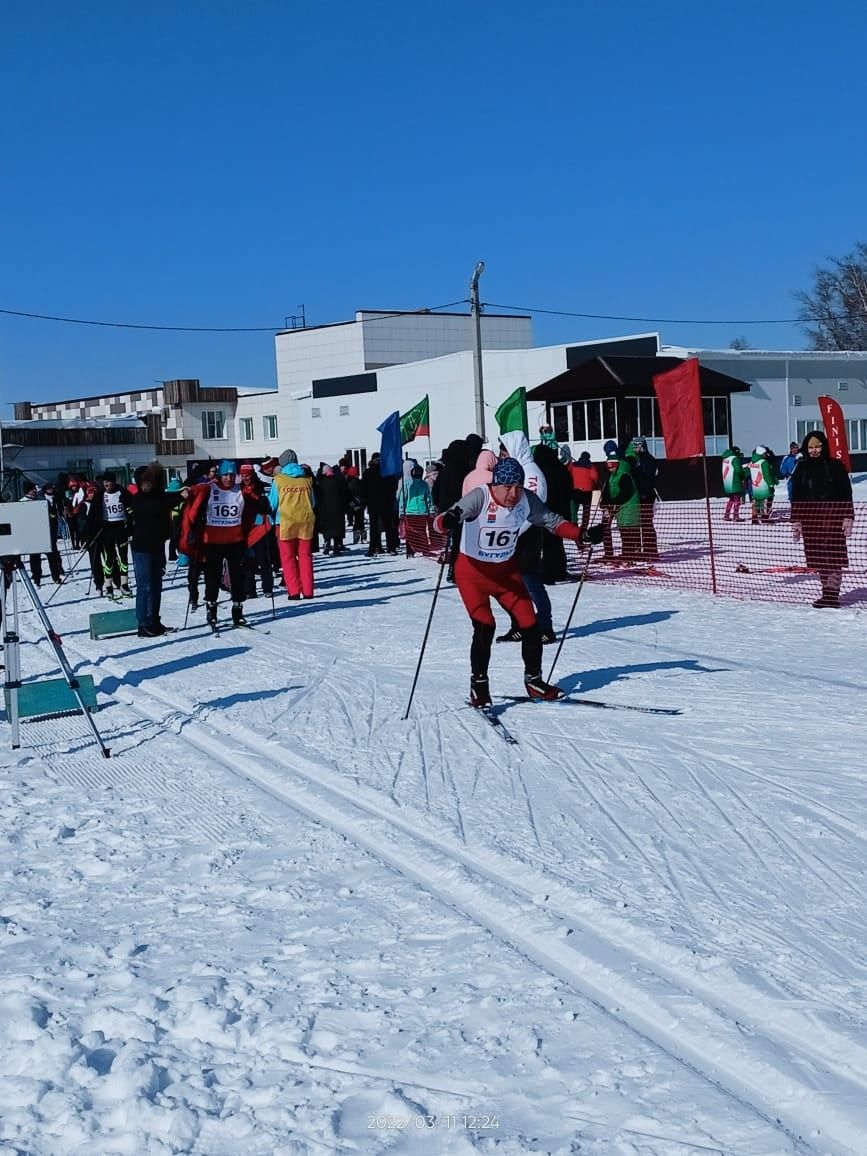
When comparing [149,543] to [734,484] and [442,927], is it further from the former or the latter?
[734,484]

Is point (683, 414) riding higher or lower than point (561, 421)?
lower

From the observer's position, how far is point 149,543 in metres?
12.5

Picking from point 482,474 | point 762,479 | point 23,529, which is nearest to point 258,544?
point 482,474

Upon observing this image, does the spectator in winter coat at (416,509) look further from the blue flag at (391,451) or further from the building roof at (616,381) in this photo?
the building roof at (616,381)

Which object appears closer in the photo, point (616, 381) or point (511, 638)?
point (511, 638)

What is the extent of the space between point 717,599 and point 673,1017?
33.6 feet

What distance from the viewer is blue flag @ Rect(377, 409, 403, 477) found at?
67.8 feet

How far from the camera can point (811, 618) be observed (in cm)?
1161

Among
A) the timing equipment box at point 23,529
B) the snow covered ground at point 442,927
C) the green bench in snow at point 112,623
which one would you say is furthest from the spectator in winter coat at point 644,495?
the timing equipment box at point 23,529

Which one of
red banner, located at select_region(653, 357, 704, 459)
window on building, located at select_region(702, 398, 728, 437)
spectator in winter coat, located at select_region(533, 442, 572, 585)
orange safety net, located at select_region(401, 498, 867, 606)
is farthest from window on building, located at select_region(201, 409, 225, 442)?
spectator in winter coat, located at select_region(533, 442, 572, 585)

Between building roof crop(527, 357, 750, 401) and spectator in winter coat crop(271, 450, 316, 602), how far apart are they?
23.8m

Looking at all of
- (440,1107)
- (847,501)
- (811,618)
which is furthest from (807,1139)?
(847,501)

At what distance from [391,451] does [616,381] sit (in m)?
Answer: 17.8

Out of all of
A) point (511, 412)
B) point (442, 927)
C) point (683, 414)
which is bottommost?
point (442, 927)
